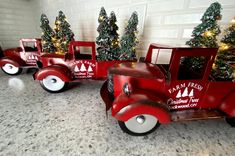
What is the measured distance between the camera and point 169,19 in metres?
1.85

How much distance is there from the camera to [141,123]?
95cm

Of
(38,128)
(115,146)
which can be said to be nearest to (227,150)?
(115,146)

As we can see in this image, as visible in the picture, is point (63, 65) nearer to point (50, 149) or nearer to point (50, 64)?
point (50, 64)

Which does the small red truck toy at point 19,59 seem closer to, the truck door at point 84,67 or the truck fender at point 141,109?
the truck door at point 84,67

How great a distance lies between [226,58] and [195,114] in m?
0.65

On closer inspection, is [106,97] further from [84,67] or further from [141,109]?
[84,67]

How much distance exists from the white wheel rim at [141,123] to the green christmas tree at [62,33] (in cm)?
201

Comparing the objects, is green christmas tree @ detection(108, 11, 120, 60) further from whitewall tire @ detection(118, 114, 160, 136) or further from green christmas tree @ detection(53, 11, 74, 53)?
whitewall tire @ detection(118, 114, 160, 136)

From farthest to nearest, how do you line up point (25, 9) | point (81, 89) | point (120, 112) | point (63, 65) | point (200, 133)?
point (25, 9) < point (81, 89) < point (63, 65) < point (200, 133) < point (120, 112)

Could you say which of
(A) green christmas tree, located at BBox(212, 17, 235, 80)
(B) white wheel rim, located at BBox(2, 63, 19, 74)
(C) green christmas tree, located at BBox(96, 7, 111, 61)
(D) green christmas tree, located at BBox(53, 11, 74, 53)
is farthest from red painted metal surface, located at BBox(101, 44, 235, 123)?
(B) white wheel rim, located at BBox(2, 63, 19, 74)

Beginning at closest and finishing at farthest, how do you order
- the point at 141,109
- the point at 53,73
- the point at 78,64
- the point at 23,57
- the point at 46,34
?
the point at 141,109
the point at 53,73
the point at 78,64
the point at 23,57
the point at 46,34

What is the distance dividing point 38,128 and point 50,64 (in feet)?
3.00

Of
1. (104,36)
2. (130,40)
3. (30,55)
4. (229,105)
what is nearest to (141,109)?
(229,105)

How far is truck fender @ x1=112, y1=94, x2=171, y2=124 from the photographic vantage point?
86 centimetres
